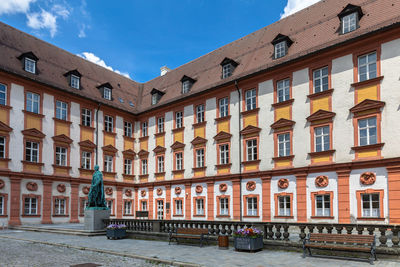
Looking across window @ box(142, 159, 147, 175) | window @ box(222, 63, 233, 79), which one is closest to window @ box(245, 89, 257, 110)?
window @ box(222, 63, 233, 79)

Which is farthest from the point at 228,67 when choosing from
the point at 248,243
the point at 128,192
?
the point at 248,243

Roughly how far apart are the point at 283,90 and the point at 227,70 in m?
5.86

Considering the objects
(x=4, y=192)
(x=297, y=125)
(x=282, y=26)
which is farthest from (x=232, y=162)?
(x=4, y=192)

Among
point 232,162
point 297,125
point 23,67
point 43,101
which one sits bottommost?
point 232,162

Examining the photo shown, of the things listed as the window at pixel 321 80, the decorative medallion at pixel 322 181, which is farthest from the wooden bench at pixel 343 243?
the window at pixel 321 80

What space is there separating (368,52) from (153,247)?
51.1 ft

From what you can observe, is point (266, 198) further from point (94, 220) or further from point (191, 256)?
point (191, 256)

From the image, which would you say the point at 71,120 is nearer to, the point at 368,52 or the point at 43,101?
the point at 43,101

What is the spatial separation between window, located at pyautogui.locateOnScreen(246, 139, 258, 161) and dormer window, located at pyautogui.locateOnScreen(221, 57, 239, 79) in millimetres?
5802

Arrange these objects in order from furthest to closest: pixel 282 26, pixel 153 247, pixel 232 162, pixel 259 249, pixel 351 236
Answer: pixel 282 26
pixel 232 162
pixel 153 247
pixel 259 249
pixel 351 236

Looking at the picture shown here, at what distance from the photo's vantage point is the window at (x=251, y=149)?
84.3ft

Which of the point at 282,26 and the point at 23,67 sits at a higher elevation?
the point at 282,26

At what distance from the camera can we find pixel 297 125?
23.4m

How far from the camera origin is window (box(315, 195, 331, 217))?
21.5 meters
